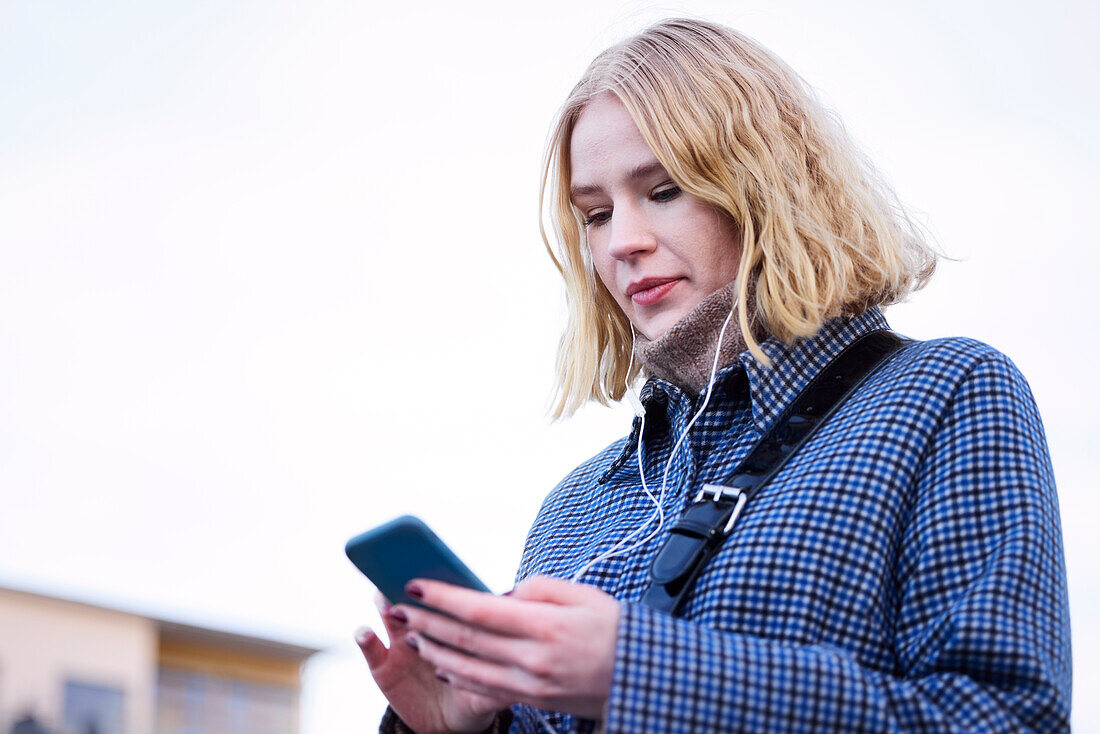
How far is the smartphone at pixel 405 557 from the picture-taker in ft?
4.37

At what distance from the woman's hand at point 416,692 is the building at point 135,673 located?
3.37 m

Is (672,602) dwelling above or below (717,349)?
below

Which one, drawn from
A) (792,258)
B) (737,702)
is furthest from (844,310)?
(737,702)

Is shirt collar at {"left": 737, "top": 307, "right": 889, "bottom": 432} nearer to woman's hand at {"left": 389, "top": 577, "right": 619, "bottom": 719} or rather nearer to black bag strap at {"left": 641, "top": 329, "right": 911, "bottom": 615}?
black bag strap at {"left": 641, "top": 329, "right": 911, "bottom": 615}

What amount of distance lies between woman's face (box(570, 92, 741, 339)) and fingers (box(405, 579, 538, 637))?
34.7 inches

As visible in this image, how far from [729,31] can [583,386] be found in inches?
33.8

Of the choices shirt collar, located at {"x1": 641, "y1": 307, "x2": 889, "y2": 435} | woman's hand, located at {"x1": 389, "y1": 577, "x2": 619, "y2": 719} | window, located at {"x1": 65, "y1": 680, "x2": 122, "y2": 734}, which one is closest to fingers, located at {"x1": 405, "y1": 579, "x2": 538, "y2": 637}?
woman's hand, located at {"x1": 389, "y1": 577, "x2": 619, "y2": 719}

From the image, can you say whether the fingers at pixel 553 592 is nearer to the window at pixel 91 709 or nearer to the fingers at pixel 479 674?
the fingers at pixel 479 674

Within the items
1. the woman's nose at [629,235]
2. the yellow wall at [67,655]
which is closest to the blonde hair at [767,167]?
the woman's nose at [629,235]

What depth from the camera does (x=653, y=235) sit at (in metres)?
2.02

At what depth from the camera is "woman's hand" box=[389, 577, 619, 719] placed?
1.19 m

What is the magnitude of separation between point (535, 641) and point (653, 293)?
0.97 m

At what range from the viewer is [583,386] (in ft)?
8.25

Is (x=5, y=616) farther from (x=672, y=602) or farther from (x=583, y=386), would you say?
(x=672, y=602)
